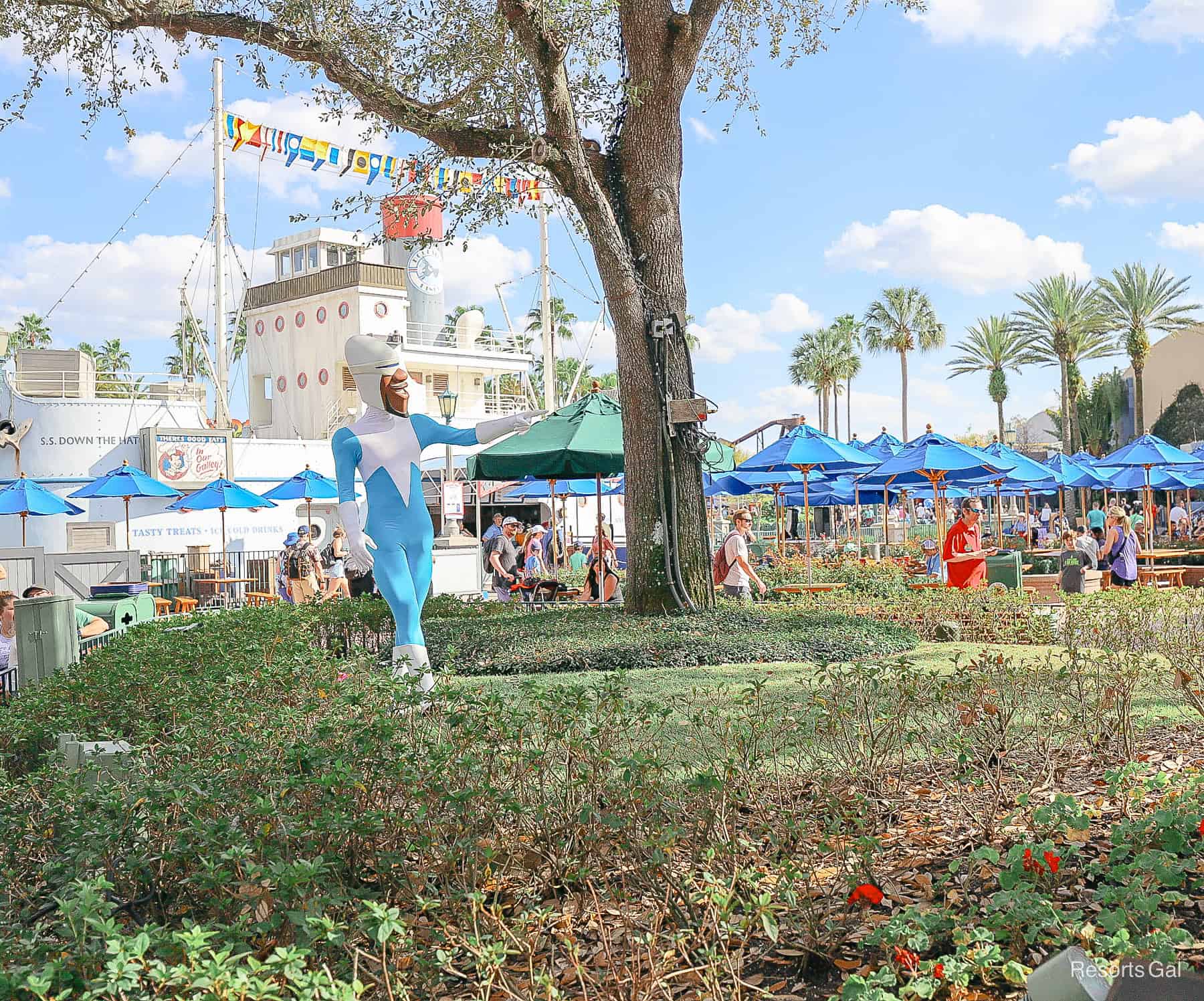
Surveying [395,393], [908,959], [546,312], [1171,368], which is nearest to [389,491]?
[395,393]

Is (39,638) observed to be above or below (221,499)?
below

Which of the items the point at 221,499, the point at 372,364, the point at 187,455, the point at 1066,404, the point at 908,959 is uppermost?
the point at 1066,404

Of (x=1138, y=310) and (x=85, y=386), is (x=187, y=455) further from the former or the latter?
(x=1138, y=310)

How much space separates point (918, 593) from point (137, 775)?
32.2ft

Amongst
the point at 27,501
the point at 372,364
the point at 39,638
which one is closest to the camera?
the point at 372,364

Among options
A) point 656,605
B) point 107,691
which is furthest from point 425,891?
point 656,605

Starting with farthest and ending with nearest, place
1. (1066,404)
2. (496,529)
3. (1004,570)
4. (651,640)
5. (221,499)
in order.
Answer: (1066,404) < (221,499) < (496,529) < (1004,570) < (651,640)

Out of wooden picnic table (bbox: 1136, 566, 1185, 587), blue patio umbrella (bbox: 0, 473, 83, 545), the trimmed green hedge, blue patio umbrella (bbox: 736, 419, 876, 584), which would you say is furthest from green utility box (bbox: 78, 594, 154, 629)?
wooden picnic table (bbox: 1136, 566, 1185, 587)

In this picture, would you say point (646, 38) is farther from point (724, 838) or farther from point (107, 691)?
point (724, 838)

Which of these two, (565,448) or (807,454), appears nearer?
(565,448)

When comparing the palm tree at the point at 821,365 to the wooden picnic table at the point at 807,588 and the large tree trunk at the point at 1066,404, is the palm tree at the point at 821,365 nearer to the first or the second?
the large tree trunk at the point at 1066,404

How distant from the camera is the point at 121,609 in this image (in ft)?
43.3

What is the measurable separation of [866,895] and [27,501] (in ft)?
61.6

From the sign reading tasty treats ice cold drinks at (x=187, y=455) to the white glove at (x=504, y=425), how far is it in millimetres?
19210
